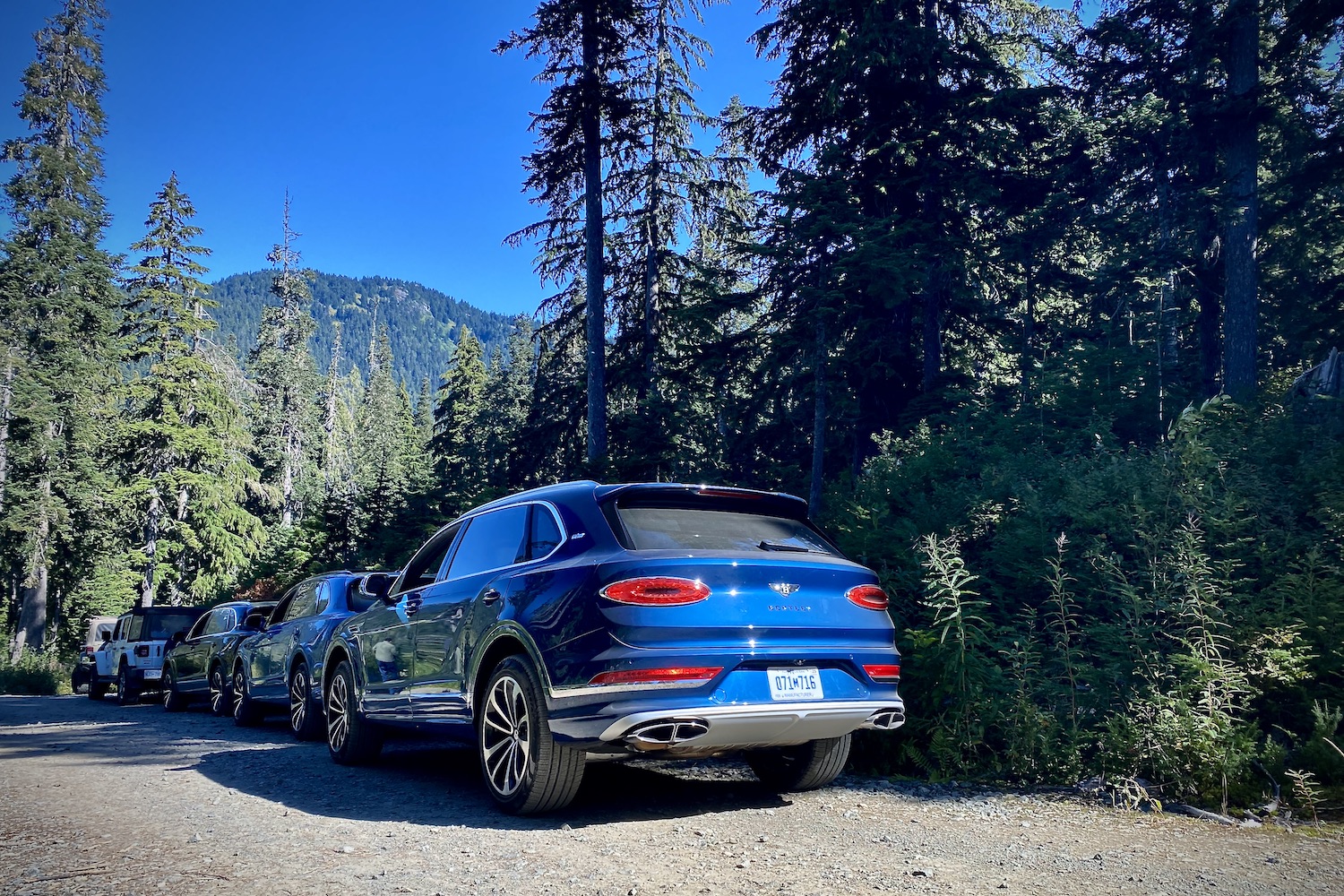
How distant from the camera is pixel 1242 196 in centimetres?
1672

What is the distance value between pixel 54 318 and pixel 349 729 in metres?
36.2

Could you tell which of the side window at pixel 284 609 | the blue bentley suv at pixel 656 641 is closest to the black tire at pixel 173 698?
the side window at pixel 284 609

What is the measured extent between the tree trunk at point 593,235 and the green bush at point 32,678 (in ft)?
66.9

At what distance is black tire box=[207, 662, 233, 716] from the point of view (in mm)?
14180

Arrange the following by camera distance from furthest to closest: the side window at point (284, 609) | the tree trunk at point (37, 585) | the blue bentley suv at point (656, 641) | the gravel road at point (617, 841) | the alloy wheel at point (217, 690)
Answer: the tree trunk at point (37, 585), the alloy wheel at point (217, 690), the side window at point (284, 609), the blue bentley suv at point (656, 641), the gravel road at point (617, 841)

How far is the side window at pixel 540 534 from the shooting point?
19.3ft

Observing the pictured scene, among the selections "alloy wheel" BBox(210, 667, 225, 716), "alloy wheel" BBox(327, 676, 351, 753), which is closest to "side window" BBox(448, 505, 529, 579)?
"alloy wheel" BBox(327, 676, 351, 753)

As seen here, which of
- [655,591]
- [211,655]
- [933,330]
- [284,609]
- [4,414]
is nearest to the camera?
[655,591]

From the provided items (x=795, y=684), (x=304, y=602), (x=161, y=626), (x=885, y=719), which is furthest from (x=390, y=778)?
(x=161, y=626)

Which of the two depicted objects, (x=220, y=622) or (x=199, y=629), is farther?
(x=199, y=629)

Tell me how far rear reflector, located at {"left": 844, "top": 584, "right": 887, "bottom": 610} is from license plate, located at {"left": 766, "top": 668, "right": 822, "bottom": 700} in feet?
1.89

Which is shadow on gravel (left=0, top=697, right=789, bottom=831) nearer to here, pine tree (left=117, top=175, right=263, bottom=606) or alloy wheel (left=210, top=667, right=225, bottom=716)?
alloy wheel (left=210, top=667, right=225, bottom=716)

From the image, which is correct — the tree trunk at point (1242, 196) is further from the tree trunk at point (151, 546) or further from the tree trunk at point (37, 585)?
the tree trunk at point (37, 585)

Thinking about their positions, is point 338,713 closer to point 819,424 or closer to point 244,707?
point 244,707
